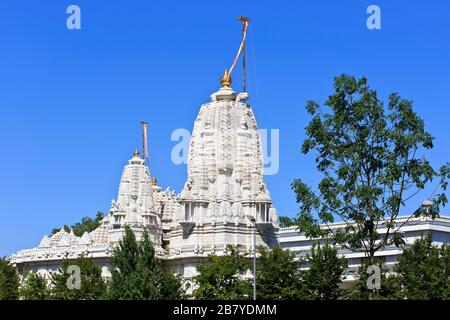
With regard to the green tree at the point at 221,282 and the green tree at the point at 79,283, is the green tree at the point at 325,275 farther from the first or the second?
the green tree at the point at 79,283

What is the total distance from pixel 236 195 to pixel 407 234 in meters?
33.1

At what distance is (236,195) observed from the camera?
356ft

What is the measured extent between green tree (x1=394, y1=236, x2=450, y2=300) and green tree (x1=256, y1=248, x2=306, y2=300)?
7519 millimetres

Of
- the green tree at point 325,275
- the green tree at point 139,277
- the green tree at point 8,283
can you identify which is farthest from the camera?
the green tree at point 8,283

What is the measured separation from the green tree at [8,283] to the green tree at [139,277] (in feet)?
52.1

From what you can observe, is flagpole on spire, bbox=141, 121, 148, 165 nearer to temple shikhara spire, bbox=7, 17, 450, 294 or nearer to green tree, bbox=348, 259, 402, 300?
temple shikhara spire, bbox=7, 17, 450, 294

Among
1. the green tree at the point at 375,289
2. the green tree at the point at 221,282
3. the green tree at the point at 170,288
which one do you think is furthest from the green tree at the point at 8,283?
the green tree at the point at 375,289

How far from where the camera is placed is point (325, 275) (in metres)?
72.1

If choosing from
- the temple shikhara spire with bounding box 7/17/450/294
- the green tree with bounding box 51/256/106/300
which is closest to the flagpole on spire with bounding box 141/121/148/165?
the temple shikhara spire with bounding box 7/17/450/294

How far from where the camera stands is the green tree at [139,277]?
76.6m

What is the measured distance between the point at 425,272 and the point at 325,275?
22.9 feet

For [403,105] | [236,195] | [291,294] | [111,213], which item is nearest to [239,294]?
[291,294]

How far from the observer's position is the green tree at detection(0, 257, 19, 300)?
95938mm
